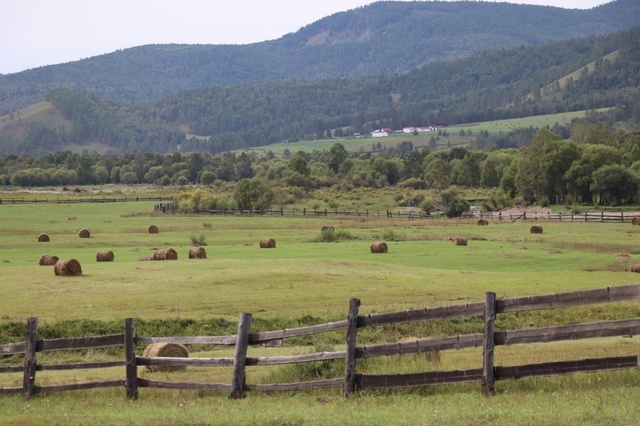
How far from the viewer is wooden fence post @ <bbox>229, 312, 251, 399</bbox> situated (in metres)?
16.3

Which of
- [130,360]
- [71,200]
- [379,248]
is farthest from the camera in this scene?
[71,200]

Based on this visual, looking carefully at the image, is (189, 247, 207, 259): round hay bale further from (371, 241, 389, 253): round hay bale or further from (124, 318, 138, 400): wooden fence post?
(124, 318, 138, 400): wooden fence post

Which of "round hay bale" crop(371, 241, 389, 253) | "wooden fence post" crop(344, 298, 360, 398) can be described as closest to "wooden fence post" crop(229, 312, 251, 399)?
"wooden fence post" crop(344, 298, 360, 398)

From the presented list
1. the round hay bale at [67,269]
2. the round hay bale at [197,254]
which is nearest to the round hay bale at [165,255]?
the round hay bale at [197,254]

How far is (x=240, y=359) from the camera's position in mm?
16391

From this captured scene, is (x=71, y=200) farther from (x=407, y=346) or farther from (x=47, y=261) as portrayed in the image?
(x=407, y=346)

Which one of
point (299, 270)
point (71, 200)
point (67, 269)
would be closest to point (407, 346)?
point (299, 270)

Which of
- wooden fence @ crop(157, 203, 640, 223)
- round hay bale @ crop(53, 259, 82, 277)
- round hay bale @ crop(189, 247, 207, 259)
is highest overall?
round hay bale @ crop(53, 259, 82, 277)

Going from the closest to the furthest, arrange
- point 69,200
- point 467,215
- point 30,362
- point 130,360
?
1. point 130,360
2. point 30,362
3. point 467,215
4. point 69,200

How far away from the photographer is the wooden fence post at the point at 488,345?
46.6ft

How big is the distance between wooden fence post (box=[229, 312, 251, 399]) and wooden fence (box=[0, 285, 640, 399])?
0.06ft

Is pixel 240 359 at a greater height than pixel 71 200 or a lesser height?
lesser

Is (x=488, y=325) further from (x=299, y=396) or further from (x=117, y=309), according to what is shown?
(x=117, y=309)

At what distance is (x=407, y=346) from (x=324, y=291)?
2119 cm
